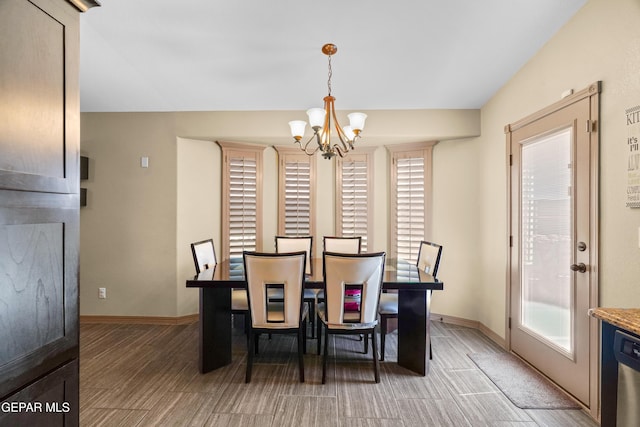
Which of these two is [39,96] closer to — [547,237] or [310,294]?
[310,294]

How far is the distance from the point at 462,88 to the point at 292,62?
1769 millimetres

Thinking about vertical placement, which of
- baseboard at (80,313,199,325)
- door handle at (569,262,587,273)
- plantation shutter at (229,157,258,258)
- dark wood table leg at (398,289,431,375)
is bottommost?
baseboard at (80,313,199,325)

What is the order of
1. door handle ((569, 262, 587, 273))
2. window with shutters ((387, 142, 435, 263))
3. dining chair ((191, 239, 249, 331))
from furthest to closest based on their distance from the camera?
window with shutters ((387, 142, 435, 263)) < dining chair ((191, 239, 249, 331)) < door handle ((569, 262, 587, 273))

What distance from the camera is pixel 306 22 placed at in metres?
2.15

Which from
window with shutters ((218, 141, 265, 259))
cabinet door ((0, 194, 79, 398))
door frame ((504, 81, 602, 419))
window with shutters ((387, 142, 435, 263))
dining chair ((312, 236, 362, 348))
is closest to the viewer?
cabinet door ((0, 194, 79, 398))

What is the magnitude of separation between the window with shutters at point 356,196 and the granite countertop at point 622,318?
10.1ft

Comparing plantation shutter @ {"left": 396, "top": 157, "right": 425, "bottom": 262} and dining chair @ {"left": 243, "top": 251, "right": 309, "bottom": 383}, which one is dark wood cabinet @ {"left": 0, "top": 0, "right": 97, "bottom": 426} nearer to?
→ dining chair @ {"left": 243, "top": 251, "right": 309, "bottom": 383}

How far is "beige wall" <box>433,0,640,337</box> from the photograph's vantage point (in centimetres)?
184

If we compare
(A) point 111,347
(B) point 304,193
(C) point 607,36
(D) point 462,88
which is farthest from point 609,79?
(A) point 111,347

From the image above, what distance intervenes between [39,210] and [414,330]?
261 centimetres

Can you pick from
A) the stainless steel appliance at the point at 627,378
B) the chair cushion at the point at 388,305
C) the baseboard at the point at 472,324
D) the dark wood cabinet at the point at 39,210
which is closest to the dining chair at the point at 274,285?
the chair cushion at the point at 388,305

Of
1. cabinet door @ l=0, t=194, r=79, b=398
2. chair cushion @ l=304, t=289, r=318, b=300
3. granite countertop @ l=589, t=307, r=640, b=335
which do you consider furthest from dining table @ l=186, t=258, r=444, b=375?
cabinet door @ l=0, t=194, r=79, b=398

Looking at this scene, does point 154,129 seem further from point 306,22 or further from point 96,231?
point 306,22

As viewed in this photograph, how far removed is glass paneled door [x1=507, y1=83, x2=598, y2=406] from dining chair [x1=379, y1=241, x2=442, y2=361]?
761 millimetres
